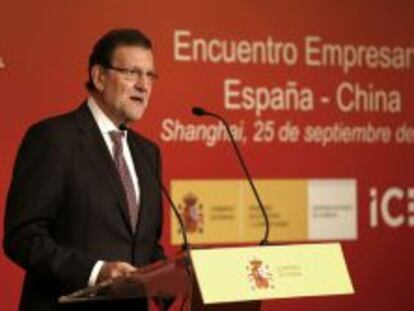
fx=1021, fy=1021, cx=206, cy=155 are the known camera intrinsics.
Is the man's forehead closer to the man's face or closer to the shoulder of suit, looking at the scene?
the man's face

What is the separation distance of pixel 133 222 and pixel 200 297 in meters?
0.63

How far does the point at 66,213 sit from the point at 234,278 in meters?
0.66

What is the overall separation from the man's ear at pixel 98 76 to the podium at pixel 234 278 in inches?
30.7

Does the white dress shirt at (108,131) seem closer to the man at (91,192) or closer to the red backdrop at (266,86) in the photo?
the man at (91,192)

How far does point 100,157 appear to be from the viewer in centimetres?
316

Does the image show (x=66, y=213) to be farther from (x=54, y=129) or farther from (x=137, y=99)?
(x=137, y=99)

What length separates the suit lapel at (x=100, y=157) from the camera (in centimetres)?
312

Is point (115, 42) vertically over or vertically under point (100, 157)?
over

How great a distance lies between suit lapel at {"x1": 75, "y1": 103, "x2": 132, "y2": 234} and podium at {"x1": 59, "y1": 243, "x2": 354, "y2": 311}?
38 cm

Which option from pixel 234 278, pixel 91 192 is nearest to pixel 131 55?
pixel 91 192

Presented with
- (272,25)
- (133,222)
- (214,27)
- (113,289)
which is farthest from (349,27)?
(113,289)

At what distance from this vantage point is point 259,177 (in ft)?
Result: 16.8

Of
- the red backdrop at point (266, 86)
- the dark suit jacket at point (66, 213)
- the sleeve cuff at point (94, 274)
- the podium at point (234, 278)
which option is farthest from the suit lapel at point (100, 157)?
the red backdrop at point (266, 86)

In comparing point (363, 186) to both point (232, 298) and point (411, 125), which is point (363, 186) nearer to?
point (411, 125)
